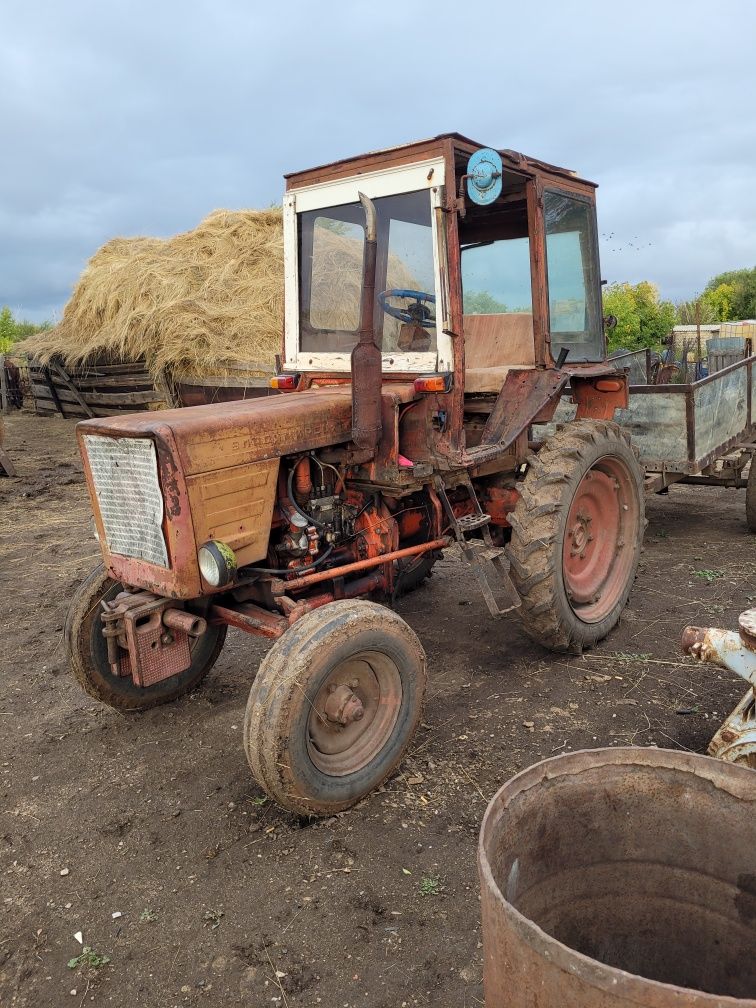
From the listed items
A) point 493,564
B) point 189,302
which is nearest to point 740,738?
point 493,564

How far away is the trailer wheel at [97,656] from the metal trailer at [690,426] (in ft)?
11.6

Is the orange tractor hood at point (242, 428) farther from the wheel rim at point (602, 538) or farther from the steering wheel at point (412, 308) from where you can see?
the wheel rim at point (602, 538)

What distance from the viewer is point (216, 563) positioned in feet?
9.77

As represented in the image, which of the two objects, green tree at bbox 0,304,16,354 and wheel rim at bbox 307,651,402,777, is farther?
green tree at bbox 0,304,16,354

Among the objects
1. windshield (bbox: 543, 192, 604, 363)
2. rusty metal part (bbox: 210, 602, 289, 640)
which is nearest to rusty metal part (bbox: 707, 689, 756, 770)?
rusty metal part (bbox: 210, 602, 289, 640)

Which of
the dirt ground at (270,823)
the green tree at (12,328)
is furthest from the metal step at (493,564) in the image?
the green tree at (12,328)

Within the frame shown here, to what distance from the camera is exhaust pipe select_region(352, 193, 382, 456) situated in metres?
3.07

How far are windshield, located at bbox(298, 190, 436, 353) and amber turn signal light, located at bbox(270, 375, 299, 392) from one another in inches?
7.3

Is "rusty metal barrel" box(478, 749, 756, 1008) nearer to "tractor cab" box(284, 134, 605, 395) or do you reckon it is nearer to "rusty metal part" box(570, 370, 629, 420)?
"tractor cab" box(284, 134, 605, 395)

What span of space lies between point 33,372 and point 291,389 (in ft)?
45.7

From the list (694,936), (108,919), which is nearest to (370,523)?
(108,919)

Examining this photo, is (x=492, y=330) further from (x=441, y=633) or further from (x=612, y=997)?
(x=612, y=997)

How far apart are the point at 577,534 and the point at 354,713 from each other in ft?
6.56

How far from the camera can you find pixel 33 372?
16094mm
